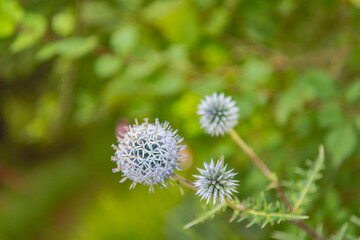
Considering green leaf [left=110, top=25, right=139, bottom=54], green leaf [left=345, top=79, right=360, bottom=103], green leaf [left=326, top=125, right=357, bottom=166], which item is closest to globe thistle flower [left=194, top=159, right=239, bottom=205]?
green leaf [left=326, top=125, right=357, bottom=166]

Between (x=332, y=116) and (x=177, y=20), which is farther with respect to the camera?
(x=177, y=20)

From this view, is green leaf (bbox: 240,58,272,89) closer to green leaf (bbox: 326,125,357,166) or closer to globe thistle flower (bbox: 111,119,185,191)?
green leaf (bbox: 326,125,357,166)

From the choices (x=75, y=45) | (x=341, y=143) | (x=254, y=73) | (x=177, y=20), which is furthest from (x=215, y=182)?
(x=177, y=20)

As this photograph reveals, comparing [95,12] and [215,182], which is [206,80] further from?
[215,182]

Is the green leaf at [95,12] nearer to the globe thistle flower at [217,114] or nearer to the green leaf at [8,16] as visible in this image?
the green leaf at [8,16]

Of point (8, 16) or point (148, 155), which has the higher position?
point (8, 16)

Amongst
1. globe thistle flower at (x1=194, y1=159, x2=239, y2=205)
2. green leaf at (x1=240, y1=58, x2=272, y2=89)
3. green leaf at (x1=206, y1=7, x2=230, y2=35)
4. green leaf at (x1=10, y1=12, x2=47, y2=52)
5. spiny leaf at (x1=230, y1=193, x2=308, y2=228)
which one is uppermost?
green leaf at (x1=10, y1=12, x2=47, y2=52)

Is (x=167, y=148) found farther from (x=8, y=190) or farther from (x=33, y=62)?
(x=8, y=190)
